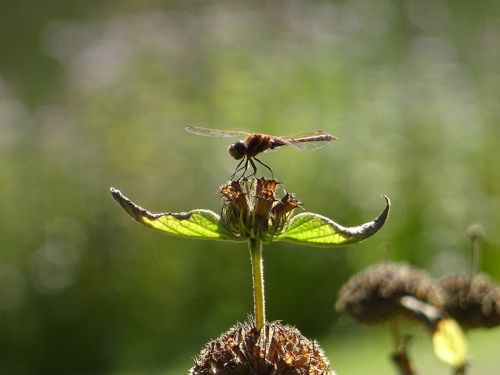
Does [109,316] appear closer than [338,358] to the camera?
No

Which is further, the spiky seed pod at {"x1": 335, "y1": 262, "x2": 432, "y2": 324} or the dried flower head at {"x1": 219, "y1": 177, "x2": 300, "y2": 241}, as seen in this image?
the spiky seed pod at {"x1": 335, "y1": 262, "x2": 432, "y2": 324}

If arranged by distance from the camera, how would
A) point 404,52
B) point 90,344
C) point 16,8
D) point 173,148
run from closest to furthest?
point 90,344, point 173,148, point 404,52, point 16,8

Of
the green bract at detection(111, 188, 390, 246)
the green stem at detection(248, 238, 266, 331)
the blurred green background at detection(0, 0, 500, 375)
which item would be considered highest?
the blurred green background at detection(0, 0, 500, 375)

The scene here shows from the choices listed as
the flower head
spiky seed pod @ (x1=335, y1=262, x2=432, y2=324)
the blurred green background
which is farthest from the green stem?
the blurred green background

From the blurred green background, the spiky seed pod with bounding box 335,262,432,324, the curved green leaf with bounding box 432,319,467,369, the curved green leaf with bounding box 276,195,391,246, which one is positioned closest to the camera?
the curved green leaf with bounding box 276,195,391,246

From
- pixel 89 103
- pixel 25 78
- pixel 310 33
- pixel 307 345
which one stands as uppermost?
pixel 25 78

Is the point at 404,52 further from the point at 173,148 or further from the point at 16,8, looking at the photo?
the point at 16,8

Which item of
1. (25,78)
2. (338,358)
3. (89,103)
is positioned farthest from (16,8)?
(338,358)

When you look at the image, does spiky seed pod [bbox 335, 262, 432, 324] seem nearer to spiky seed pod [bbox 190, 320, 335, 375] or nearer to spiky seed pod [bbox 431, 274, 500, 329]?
spiky seed pod [bbox 431, 274, 500, 329]
